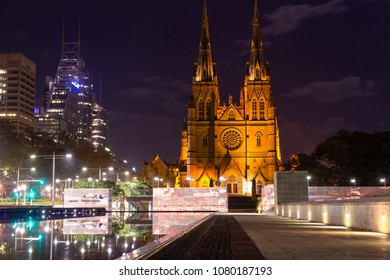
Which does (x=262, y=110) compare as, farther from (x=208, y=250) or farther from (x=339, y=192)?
(x=208, y=250)

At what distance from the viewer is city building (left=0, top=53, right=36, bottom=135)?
162625 mm

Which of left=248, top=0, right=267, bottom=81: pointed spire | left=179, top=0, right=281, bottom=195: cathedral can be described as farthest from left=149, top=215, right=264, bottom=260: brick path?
left=248, top=0, right=267, bottom=81: pointed spire

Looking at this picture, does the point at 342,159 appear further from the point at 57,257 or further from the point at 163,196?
the point at 57,257

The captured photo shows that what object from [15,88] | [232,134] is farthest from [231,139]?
[15,88]

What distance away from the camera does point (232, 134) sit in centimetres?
9856

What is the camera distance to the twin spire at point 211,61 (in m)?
98.0

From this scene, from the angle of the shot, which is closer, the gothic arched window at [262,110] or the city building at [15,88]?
the gothic arched window at [262,110]

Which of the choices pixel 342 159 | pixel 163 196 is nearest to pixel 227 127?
pixel 342 159

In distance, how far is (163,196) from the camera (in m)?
51.5

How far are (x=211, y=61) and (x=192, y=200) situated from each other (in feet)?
175

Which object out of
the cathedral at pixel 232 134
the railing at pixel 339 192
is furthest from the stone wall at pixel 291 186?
the cathedral at pixel 232 134

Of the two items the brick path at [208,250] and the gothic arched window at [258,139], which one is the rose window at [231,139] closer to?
the gothic arched window at [258,139]

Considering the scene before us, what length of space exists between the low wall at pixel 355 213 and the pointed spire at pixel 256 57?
7263cm

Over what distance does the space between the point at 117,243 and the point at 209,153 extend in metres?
82.9
